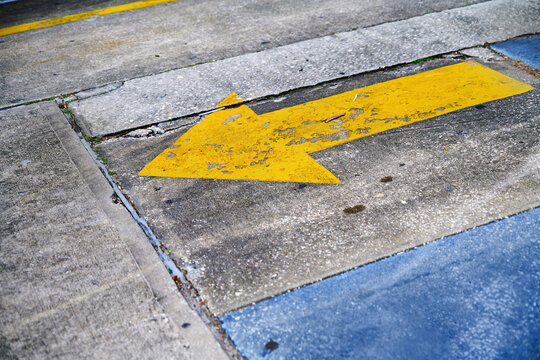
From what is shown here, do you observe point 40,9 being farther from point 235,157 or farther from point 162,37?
point 235,157

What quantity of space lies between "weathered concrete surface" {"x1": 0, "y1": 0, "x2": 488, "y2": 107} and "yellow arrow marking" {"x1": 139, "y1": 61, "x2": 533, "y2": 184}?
1349 millimetres

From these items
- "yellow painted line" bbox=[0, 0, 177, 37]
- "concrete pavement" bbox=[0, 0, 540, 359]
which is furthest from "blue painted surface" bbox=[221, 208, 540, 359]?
"yellow painted line" bbox=[0, 0, 177, 37]

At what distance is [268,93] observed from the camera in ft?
15.2

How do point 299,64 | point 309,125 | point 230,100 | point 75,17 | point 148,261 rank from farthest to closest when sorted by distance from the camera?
point 75,17
point 299,64
point 230,100
point 309,125
point 148,261

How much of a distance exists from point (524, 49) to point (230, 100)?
9.77 feet

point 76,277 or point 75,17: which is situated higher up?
point 75,17

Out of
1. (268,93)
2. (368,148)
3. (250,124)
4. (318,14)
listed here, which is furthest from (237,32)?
(368,148)

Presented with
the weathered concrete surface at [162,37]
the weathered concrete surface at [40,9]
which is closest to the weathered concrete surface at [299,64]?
the weathered concrete surface at [162,37]

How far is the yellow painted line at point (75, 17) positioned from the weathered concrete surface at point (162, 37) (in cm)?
18

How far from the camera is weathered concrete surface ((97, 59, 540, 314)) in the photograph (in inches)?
111

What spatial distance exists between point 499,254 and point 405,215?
1.84 feet

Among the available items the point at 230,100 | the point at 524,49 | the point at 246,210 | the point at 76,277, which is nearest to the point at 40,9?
the point at 230,100

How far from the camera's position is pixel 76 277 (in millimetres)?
2729

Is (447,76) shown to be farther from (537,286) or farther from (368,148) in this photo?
(537,286)
